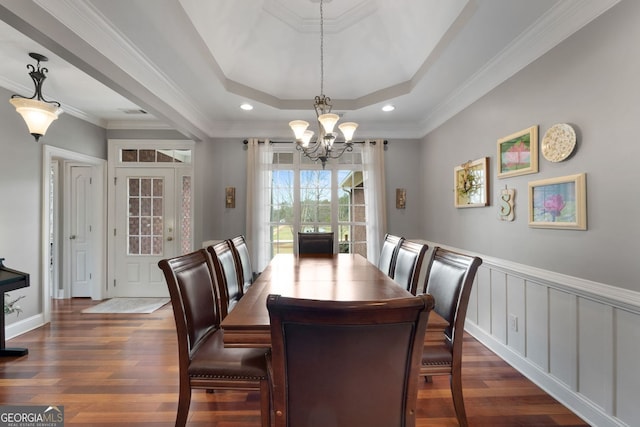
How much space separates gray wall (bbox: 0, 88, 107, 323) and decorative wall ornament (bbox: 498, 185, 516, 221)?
4.71m

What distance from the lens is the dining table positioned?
1222mm

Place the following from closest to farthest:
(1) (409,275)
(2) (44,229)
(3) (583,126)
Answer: (3) (583,126)
(1) (409,275)
(2) (44,229)

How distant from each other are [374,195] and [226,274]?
104 inches

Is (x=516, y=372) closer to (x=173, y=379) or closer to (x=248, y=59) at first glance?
(x=173, y=379)

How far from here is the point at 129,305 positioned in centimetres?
402

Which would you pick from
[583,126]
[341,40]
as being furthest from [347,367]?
Answer: [341,40]

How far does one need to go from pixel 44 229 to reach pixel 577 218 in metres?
4.88

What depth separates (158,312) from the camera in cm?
376

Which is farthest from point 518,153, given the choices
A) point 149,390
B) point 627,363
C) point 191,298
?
point 149,390

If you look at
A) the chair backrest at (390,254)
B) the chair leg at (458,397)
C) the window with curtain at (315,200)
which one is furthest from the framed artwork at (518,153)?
the window with curtain at (315,200)

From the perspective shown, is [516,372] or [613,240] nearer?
[613,240]

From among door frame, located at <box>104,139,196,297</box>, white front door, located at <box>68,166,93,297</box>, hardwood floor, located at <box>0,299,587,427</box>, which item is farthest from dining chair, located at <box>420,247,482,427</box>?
white front door, located at <box>68,166,93,297</box>

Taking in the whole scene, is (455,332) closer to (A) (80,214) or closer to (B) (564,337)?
(B) (564,337)

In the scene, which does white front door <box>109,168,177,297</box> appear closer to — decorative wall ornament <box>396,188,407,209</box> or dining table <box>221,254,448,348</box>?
dining table <box>221,254,448,348</box>
